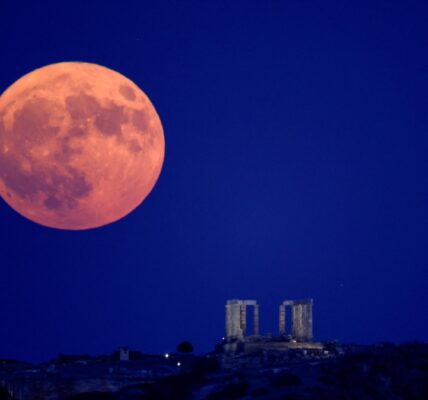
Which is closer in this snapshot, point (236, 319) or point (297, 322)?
point (297, 322)

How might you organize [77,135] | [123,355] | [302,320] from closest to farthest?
[77,135], [123,355], [302,320]

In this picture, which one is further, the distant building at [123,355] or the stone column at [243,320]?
the stone column at [243,320]

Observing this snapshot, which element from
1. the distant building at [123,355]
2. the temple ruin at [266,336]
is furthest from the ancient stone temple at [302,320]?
the distant building at [123,355]

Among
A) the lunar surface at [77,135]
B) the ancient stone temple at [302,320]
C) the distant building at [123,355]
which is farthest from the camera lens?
the ancient stone temple at [302,320]

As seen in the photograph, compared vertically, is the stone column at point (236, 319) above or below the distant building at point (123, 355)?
above

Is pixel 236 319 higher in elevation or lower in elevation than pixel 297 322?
higher

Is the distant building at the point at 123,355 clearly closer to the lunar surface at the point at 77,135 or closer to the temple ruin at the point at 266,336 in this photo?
the temple ruin at the point at 266,336

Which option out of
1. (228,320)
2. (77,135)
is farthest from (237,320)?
(77,135)

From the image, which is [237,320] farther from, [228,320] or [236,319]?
[228,320]

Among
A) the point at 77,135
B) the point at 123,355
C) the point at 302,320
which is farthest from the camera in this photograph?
the point at 302,320

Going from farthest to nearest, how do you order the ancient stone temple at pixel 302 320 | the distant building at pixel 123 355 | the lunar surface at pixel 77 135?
1. the ancient stone temple at pixel 302 320
2. the distant building at pixel 123 355
3. the lunar surface at pixel 77 135
